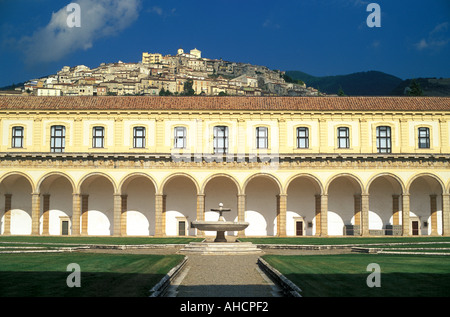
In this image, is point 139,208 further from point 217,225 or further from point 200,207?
point 217,225

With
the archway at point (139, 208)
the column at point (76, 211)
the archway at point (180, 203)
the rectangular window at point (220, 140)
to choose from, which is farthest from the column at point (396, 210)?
the column at point (76, 211)

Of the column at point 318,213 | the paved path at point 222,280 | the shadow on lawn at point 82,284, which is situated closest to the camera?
the shadow on lawn at point 82,284

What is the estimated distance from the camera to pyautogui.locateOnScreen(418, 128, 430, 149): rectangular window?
45.7m

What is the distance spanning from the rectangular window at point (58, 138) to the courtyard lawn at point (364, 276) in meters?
27.7

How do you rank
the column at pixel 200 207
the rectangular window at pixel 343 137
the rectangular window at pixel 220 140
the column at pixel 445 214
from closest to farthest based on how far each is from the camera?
the column at pixel 200 207
the column at pixel 445 214
the rectangular window at pixel 220 140
the rectangular window at pixel 343 137

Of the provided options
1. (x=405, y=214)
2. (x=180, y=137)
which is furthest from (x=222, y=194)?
(x=405, y=214)

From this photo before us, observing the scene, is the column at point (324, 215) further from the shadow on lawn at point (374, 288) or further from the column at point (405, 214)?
the shadow on lawn at point (374, 288)

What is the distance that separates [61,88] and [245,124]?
126 meters

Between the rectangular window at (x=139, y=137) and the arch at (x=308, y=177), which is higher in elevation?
the rectangular window at (x=139, y=137)

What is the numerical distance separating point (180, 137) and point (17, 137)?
12323 mm

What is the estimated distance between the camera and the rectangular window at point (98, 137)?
45.8 meters

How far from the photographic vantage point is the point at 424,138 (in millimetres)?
45750
